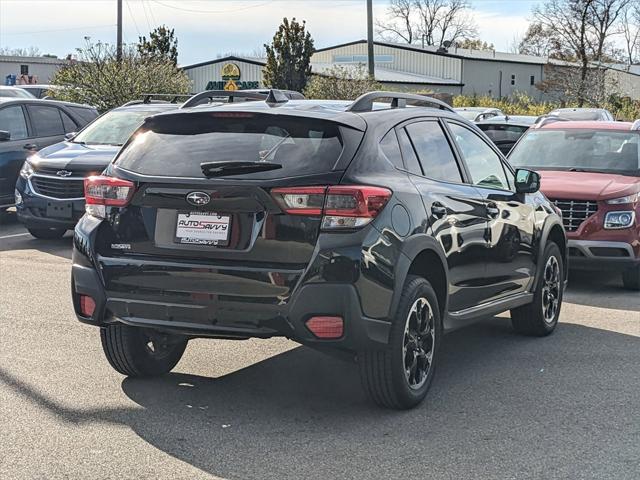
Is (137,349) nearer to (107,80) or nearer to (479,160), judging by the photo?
(479,160)

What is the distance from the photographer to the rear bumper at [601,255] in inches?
374

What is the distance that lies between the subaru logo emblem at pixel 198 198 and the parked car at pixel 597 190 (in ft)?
18.3

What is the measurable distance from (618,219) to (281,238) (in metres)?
5.67

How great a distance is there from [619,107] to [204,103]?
44278 millimetres

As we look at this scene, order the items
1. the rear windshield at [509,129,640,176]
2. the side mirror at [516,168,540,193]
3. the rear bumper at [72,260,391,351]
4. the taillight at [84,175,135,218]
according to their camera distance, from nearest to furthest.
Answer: the rear bumper at [72,260,391,351] < the taillight at [84,175,135,218] < the side mirror at [516,168,540,193] < the rear windshield at [509,129,640,176]

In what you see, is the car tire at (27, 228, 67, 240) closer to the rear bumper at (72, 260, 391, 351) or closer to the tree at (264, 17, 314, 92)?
the rear bumper at (72, 260, 391, 351)

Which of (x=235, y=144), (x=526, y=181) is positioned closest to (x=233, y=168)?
(x=235, y=144)

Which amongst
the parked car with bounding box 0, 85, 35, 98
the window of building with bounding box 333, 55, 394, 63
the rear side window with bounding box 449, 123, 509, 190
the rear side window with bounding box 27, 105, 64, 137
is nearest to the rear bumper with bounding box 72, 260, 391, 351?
the rear side window with bounding box 449, 123, 509, 190

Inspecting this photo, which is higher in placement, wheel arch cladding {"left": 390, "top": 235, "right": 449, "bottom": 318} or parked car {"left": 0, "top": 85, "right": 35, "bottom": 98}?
parked car {"left": 0, "top": 85, "right": 35, "bottom": 98}

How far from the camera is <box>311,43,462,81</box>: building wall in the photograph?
68.8 metres

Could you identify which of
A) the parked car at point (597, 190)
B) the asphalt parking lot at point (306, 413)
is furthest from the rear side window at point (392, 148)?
the parked car at point (597, 190)

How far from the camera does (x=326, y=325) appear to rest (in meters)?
4.85

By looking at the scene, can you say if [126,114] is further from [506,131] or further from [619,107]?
[619,107]

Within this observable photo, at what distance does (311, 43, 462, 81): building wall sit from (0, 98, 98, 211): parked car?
55725mm
